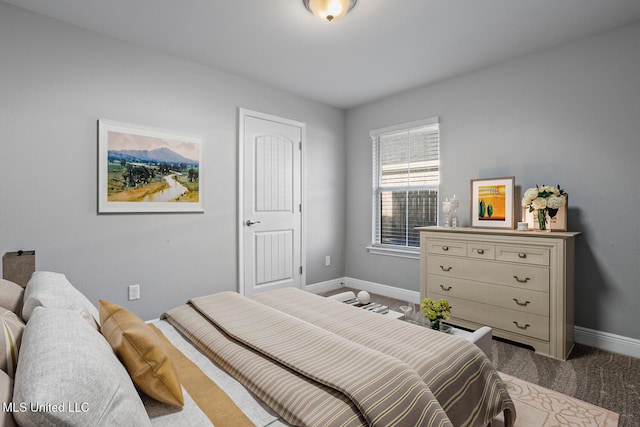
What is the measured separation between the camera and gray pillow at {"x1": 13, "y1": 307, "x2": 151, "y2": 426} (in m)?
0.64

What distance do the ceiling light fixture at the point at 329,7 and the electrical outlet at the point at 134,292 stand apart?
2.64 meters

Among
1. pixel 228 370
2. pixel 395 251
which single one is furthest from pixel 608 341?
pixel 228 370

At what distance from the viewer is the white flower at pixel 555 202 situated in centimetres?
258

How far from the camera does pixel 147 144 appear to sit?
2891mm

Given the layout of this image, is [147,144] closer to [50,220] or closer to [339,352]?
[50,220]

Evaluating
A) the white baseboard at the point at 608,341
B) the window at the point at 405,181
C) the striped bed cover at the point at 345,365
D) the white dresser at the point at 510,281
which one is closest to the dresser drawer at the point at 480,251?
the white dresser at the point at 510,281

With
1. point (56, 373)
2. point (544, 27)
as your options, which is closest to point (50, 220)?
point (56, 373)

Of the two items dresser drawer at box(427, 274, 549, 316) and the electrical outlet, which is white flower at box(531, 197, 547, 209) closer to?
dresser drawer at box(427, 274, 549, 316)

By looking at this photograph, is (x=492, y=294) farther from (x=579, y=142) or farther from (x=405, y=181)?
(x=405, y=181)

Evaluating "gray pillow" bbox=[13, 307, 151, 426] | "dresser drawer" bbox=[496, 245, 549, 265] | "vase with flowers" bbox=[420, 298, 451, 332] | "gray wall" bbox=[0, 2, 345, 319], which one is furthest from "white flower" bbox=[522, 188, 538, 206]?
"gray pillow" bbox=[13, 307, 151, 426]

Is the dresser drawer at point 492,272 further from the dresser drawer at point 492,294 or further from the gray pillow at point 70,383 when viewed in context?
the gray pillow at point 70,383

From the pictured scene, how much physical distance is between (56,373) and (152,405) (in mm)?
426

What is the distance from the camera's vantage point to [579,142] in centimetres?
274

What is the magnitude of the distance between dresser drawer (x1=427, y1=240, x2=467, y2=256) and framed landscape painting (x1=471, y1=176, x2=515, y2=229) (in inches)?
14.2
